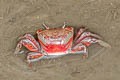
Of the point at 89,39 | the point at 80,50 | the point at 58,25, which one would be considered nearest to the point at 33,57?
the point at 58,25

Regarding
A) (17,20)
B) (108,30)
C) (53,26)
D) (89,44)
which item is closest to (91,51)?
(89,44)

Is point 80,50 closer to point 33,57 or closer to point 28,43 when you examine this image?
point 33,57

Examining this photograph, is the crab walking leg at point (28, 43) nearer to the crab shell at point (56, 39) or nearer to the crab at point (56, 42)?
the crab at point (56, 42)

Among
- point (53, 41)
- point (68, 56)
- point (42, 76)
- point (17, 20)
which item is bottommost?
point (42, 76)

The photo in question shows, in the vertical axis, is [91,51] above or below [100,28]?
below

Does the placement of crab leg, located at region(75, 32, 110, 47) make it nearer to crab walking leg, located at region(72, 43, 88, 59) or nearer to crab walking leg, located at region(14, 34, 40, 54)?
crab walking leg, located at region(72, 43, 88, 59)

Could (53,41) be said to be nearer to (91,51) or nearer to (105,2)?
(91,51)

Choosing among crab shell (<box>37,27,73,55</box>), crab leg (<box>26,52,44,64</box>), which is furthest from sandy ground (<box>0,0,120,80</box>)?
crab shell (<box>37,27,73,55</box>)
